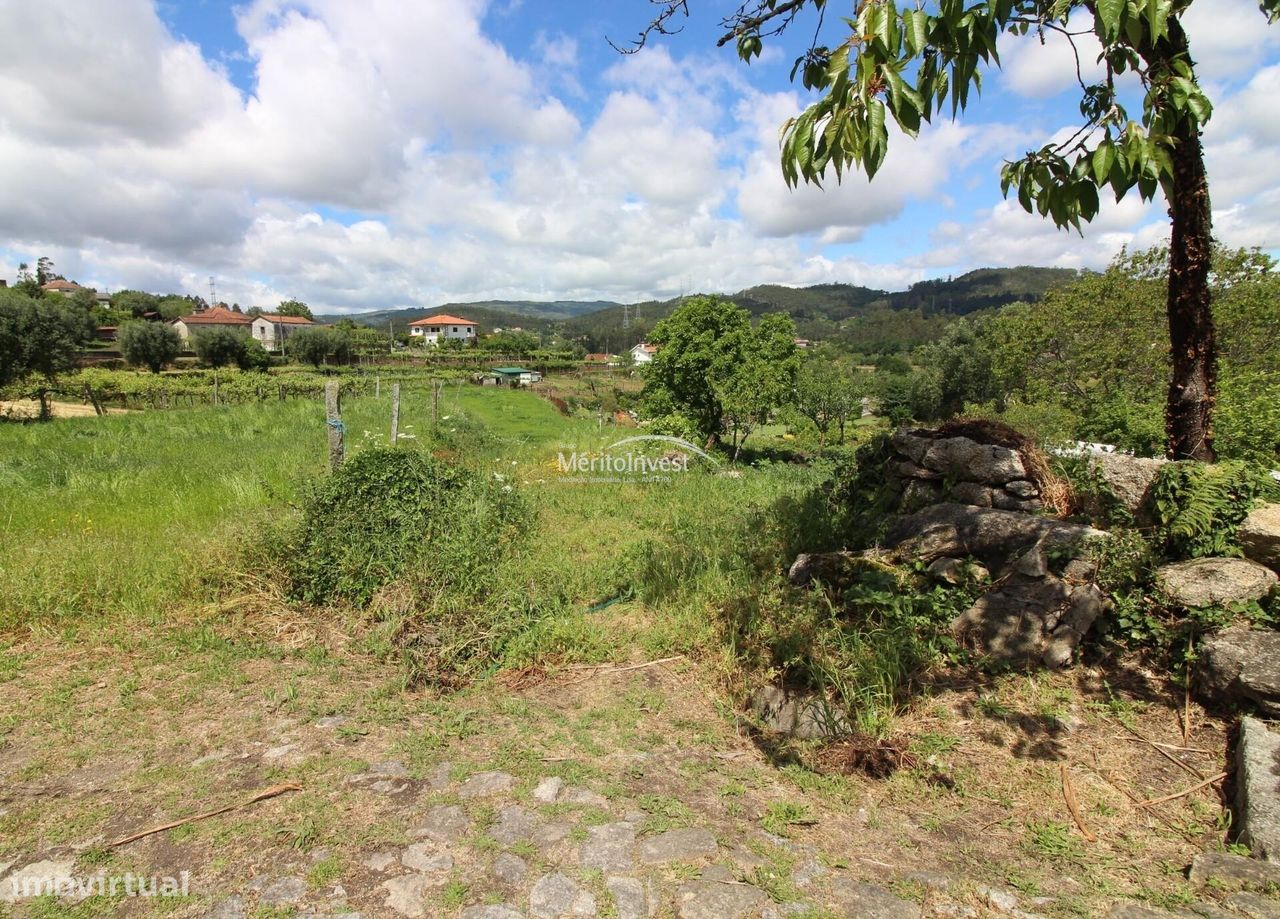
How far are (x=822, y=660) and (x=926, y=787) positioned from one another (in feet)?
2.73

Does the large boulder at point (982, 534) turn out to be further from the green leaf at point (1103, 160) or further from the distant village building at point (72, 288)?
the distant village building at point (72, 288)

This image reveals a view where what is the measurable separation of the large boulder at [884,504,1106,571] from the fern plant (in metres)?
0.35

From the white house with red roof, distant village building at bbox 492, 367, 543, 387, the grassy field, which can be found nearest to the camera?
the grassy field

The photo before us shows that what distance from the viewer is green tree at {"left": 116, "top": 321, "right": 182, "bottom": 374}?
3750 centimetres

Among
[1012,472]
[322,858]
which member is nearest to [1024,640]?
[1012,472]

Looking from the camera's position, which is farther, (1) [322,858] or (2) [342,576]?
(2) [342,576]

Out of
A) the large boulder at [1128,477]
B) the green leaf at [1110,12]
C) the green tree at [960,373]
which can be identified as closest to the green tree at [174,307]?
the green tree at [960,373]

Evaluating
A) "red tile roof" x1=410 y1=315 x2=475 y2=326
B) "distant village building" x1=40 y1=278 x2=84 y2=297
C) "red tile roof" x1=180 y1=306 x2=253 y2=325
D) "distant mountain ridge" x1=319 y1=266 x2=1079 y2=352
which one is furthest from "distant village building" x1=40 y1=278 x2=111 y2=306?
"red tile roof" x1=410 y1=315 x2=475 y2=326

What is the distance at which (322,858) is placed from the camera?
215cm

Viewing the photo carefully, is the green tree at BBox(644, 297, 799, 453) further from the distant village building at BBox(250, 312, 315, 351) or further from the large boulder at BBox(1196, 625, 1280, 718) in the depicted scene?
the distant village building at BBox(250, 312, 315, 351)

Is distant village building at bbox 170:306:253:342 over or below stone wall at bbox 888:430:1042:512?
over

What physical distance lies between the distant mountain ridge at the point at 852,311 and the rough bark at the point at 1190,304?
303 ft

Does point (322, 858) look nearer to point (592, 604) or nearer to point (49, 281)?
point (592, 604)

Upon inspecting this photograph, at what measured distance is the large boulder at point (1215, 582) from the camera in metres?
2.86
